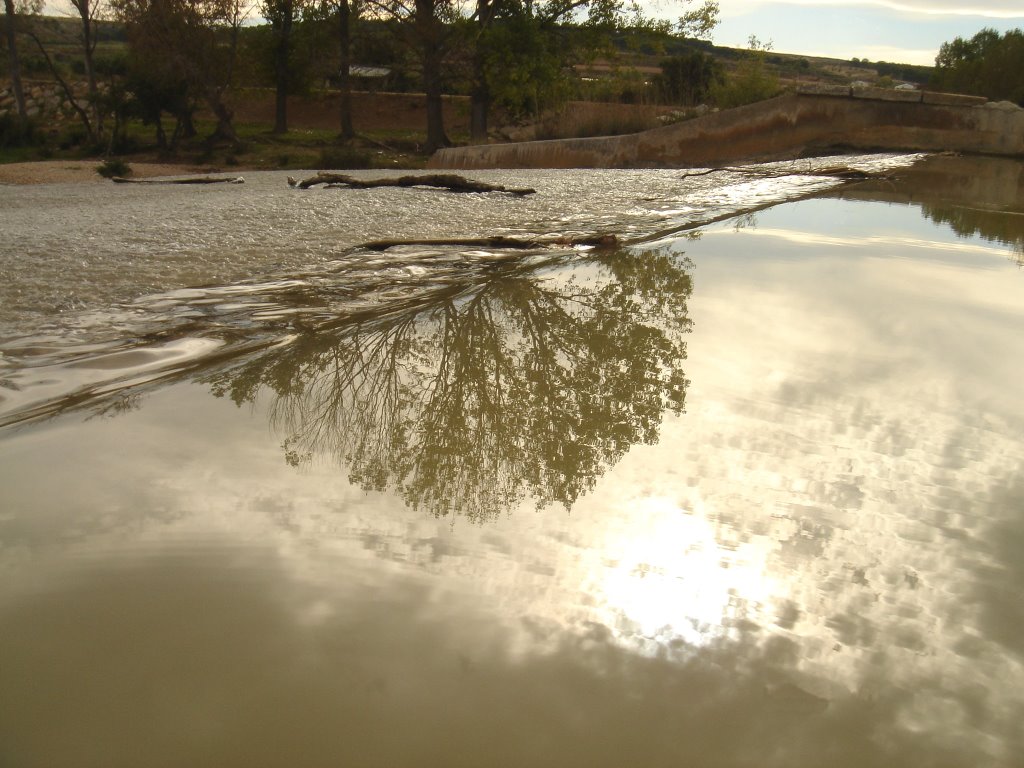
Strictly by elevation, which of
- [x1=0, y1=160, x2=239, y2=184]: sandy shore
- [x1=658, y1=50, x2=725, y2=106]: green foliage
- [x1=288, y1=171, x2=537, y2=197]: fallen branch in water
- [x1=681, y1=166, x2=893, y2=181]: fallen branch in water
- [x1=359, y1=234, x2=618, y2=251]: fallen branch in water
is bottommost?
[x1=359, y1=234, x2=618, y2=251]: fallen branch in water

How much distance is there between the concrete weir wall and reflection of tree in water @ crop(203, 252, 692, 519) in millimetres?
10574

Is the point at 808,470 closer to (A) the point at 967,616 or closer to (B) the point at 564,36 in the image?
(A) the point at 967,616

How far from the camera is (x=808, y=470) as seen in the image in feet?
7.57

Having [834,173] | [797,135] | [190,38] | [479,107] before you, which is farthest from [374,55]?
[834,173]

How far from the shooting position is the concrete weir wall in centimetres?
1450

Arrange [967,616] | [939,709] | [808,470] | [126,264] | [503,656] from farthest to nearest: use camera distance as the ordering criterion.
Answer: [126,264] → [808,470] → [967,616] → [503,656] → [939,709]

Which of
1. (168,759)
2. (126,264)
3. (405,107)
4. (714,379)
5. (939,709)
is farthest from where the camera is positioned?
(405,107)

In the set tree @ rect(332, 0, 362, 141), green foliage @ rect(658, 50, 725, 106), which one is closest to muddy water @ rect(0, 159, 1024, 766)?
tree @ rect(332, 0, 362, 141)

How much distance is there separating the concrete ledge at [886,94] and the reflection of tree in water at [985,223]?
289 inches

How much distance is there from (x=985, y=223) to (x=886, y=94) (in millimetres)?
8646

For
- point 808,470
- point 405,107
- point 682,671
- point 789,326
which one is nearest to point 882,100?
point 789,326

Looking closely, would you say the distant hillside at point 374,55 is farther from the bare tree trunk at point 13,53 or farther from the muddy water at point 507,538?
the muddy water at point 507,538

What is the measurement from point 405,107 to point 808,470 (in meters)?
33.9

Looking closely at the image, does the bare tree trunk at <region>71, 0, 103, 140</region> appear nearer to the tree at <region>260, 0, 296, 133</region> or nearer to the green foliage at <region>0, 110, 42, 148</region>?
the green foliage at <region>0, 110, 42, 148</region>
